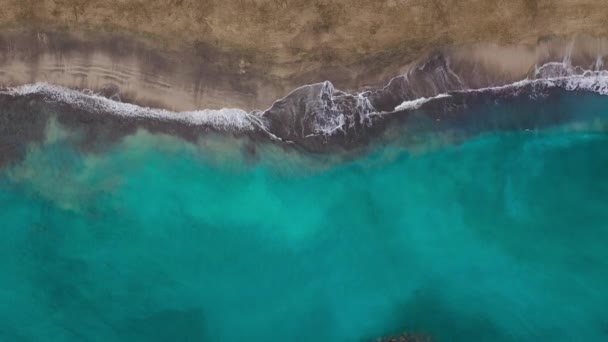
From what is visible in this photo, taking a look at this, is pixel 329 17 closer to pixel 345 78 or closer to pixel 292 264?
pixel 345 78

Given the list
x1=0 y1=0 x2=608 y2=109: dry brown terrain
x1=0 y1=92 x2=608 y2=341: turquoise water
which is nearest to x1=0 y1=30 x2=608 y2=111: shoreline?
x1=0 y1=0 x2=608 y2=109: dry brown terrain

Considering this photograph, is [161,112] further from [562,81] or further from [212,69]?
[562,81]

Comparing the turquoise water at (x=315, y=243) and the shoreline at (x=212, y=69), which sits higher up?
the shoreline at (x=212, y=69)

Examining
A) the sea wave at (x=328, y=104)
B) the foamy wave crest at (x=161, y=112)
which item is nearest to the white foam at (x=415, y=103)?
the sea wave at (x=328, y=104)

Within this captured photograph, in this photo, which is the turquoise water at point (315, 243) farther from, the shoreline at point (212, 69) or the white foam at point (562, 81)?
the shoreline at point (212, 69)

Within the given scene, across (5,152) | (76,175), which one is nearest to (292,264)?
(76,175)

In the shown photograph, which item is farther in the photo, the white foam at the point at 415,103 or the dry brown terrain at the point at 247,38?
the white foam at the point at 415,103

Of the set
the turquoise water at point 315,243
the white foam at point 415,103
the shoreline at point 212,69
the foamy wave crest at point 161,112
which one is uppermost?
the shoreline at point 212,69
